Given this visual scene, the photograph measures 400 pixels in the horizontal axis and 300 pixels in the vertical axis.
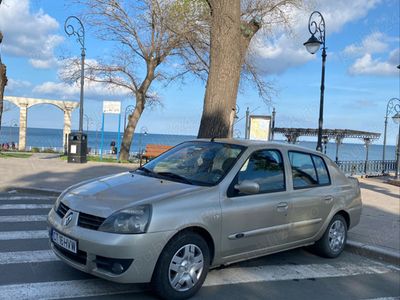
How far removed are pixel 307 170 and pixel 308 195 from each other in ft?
1.40

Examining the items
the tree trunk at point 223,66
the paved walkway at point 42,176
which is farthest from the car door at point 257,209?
the paved walkway at point 42,176

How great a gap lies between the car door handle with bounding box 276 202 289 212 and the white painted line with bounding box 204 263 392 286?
830mm

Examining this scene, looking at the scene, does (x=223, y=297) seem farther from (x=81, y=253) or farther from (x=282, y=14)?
(x=282, y=14)

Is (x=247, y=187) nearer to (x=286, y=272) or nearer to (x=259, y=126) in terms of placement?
(x=286, y=272)

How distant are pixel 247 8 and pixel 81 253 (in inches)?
588

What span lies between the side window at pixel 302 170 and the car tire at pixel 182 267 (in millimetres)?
1842

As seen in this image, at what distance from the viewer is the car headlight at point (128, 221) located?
4066 mm

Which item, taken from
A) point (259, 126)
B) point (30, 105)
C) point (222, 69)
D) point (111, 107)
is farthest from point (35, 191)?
point (30, 105)

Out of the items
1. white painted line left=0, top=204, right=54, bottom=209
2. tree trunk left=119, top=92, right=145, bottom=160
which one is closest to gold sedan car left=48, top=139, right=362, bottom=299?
white painted line left=0, top=204, right=54, bottom=209

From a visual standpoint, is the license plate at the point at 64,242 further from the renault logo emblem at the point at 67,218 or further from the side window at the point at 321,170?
the side window at the point at 321,170

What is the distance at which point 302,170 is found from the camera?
6.05 metres

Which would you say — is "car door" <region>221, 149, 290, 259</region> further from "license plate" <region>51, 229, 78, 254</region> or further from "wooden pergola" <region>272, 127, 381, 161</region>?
"wooden pergola" <region>272, 127, 381, 161</region>

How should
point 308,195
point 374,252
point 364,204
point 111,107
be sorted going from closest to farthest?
point 308,195 → point 374,252 → point 364,204 → point 111,107

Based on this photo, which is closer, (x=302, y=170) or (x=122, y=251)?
(x=122, y=251)
